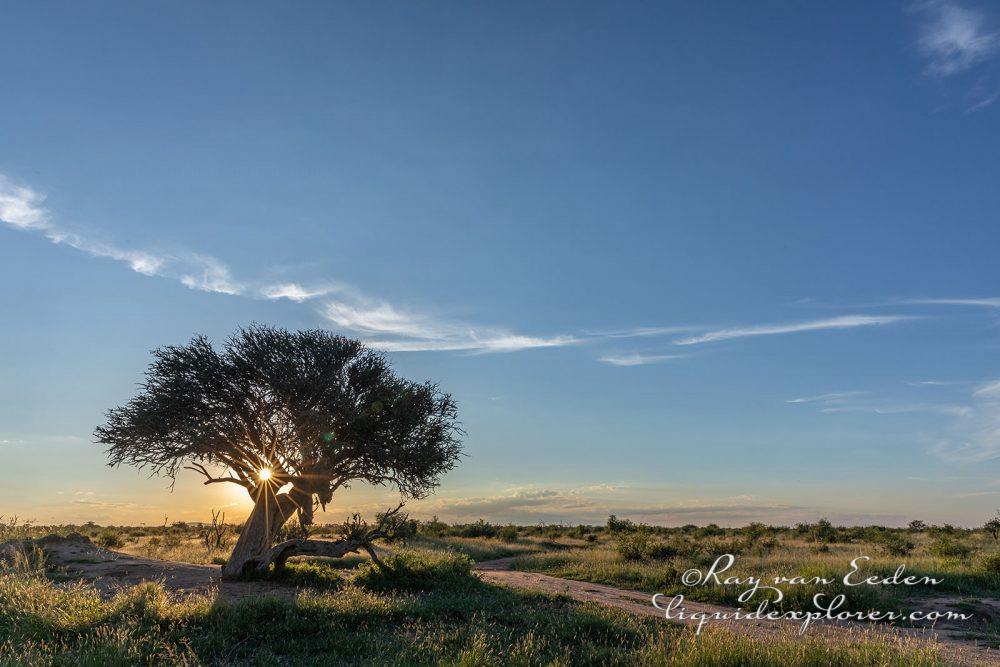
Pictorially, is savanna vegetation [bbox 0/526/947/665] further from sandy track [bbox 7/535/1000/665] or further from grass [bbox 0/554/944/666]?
sandy track [bbox 7/535/1000/665]

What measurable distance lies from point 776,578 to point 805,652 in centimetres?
984

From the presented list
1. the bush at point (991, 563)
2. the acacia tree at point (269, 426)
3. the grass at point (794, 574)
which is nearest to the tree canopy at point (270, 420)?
the acacia tree at point (269, 426)

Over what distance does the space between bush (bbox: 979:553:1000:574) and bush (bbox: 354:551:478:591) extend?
17526 millimetres

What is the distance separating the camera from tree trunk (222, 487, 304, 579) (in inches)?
738

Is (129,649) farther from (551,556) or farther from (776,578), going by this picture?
(551,556)

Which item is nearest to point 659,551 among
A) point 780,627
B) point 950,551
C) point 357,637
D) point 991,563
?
point 991,563

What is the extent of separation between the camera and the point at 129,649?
934cm

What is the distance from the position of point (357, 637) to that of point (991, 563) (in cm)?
2238

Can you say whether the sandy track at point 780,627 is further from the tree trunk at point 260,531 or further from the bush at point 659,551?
the tree trunk at point 260,531

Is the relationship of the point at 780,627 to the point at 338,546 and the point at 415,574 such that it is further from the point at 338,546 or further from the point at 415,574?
the point at 338,546

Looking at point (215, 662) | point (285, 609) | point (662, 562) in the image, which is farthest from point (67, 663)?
point (662, 562)

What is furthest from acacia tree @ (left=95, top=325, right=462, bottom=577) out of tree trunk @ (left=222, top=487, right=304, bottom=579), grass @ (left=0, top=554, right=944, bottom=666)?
grass @ (left=0, top=554, right=944, bottom=666)

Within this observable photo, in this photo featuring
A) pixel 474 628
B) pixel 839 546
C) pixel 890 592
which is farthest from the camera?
pixel 839 546

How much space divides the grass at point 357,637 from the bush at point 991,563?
42.3ft
